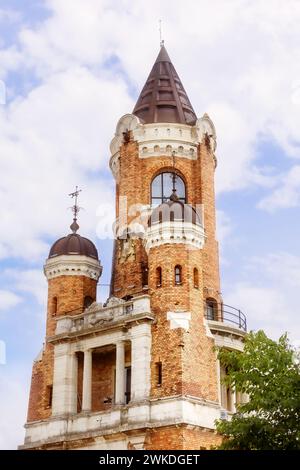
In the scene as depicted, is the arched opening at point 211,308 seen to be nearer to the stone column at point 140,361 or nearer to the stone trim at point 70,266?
the stone column at point 140,361

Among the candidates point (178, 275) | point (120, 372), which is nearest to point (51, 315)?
point (120, 372)

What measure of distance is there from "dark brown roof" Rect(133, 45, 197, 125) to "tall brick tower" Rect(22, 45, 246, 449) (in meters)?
0.10

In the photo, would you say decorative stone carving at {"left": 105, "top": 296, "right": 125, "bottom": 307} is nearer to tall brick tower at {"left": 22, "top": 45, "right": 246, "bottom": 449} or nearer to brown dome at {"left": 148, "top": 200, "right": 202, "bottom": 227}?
tall brick tower at {"left": 22, "top": 45, "right": 246, "bottom": 449}

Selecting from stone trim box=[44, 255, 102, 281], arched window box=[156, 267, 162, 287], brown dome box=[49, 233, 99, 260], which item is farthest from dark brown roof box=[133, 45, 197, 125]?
arched window box=[156, 267, 162, 287]

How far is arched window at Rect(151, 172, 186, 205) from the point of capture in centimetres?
5347

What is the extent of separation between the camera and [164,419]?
42.6 m

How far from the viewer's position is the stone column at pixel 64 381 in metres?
47.1

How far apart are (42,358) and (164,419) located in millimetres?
10504

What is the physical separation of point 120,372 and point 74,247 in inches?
386

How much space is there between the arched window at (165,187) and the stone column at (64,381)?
11118 millimetres

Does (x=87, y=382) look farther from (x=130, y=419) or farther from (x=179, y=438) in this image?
(x=179, y=438)

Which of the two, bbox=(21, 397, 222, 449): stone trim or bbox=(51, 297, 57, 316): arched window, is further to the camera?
bbox=(51, 297, 57, 316): arched window

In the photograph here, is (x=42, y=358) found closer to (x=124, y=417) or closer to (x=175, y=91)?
(x=124, y=417)
